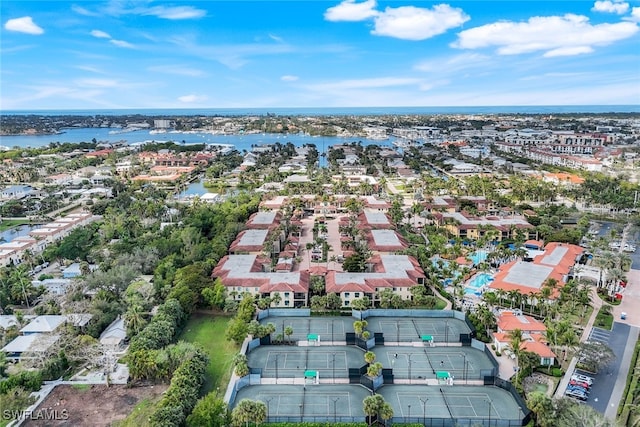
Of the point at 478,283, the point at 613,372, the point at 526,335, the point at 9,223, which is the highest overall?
the point at 526,335

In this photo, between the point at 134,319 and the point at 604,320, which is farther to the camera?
the point at 604,320

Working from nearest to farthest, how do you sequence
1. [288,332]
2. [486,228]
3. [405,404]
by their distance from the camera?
[405,404], [288,332], [486,228]

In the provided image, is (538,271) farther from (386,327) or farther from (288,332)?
(288,332)

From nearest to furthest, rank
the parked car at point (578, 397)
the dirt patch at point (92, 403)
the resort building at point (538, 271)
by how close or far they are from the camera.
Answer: the dirt patch at point (92, 403) < the parked car at point (578, 397) < the resort building at point (538, 271)

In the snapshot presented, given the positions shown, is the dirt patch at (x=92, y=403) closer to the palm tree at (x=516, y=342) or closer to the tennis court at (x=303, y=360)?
the tennis court at (x=303, y=360)

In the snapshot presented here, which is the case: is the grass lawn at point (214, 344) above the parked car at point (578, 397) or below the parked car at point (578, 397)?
below

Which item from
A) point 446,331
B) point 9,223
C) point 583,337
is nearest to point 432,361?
point 446,331

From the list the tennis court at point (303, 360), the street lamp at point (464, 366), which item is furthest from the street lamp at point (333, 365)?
the street lamp at point (464, 366)

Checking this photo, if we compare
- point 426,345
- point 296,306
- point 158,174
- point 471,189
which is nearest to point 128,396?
point 296,306
